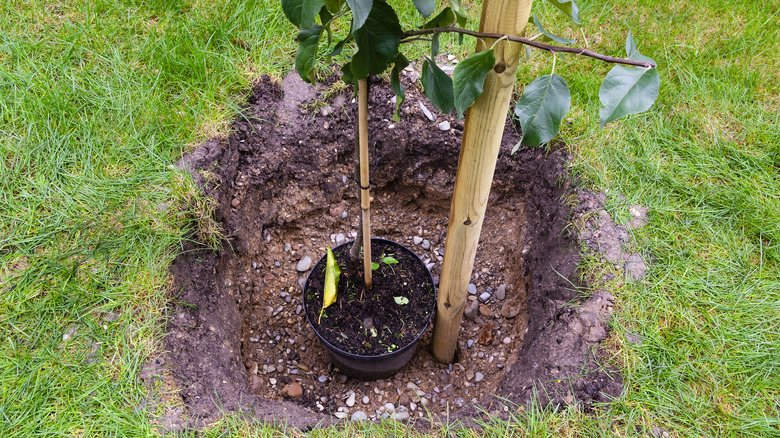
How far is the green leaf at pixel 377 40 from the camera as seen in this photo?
1.05 metres

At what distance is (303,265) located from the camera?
2.51 m

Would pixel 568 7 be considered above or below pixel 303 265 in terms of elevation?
above

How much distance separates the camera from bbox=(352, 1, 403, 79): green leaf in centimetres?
105

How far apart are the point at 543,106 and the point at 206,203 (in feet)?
5.02

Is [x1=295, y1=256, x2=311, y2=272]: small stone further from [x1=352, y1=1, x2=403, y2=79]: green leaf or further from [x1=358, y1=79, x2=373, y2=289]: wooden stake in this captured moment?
[x1=352, y1=1, x2=403, y2=79]: green leaf

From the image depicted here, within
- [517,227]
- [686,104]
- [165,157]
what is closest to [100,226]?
[165,157]

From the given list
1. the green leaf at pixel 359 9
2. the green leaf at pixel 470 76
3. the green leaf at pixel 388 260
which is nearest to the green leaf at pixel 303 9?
the green leaf at pixel 359 9

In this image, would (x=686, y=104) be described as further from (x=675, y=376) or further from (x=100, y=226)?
(x=100, y=226)

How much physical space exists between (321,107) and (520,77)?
1070mm

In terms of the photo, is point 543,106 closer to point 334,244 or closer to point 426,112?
point 426,112

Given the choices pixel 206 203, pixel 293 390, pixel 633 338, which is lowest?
pixel 293 390

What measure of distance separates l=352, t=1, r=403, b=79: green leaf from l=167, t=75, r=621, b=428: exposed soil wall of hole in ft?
4.03

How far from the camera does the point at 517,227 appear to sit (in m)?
2.50

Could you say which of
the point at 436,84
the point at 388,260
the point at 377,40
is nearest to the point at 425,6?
the point at 377,40
